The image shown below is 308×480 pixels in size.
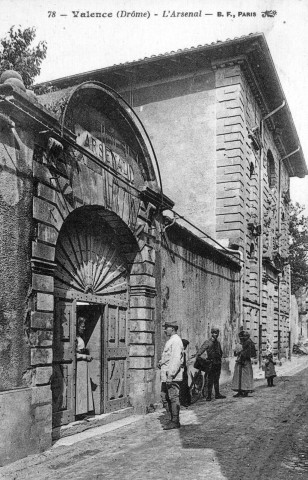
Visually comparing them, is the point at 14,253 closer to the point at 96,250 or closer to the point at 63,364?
the point at 63,364

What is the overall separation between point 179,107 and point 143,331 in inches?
418

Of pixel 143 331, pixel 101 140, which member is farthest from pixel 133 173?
pixel 143 331

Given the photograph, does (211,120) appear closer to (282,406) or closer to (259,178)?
(259,178)

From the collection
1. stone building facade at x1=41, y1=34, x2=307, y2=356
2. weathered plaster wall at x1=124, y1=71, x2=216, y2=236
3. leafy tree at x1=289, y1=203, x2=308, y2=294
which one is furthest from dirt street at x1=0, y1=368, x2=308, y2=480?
leafy tree at x1=289, y1=203, x2=308, y2=294

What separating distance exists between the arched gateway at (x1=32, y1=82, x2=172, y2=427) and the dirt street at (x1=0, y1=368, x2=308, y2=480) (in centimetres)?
87

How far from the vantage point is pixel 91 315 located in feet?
28.1

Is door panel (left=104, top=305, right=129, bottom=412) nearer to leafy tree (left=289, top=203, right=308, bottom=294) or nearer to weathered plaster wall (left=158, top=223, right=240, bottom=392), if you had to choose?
weathered plaster wall (left=158, top=223, right=240, bottom=392)

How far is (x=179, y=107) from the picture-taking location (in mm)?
17906

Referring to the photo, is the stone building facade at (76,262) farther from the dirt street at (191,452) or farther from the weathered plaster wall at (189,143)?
the weathered plaster wall at (189,143)

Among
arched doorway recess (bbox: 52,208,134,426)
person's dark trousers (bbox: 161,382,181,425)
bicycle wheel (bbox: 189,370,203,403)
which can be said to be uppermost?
arched doorway recess (bbox: 52,208,134,426)

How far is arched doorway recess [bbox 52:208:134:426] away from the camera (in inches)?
286

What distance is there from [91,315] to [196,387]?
374cm

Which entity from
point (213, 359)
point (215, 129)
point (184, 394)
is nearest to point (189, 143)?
point (215, 129)

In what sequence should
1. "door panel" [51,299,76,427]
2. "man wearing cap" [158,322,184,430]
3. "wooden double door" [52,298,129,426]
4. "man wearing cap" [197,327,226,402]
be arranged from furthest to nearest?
"man wearing cap" [197,327,226,402] → "man wearing cap" [158,322,184,430] → "wooden double door" [52,298,129,426] → "door panel" [51,299,76,427]
